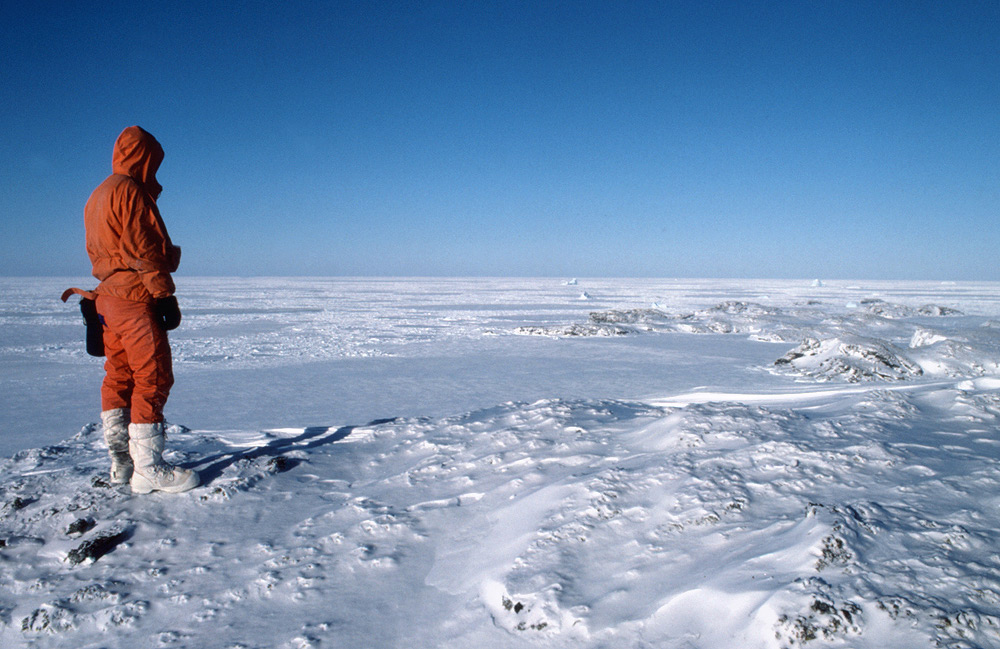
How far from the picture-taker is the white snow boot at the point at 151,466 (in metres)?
2.43

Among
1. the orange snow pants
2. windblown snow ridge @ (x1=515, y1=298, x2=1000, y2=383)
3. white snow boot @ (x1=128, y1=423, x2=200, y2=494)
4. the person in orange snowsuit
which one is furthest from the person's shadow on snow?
windblown snow ridge @ (x1=515, y1=298, x2=1000, y2=383)

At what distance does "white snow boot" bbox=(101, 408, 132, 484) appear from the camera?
2523mm

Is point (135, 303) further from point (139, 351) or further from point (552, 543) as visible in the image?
point (552, 543)

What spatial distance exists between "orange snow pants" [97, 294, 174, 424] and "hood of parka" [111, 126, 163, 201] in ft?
1.84

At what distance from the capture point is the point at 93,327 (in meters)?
2.49

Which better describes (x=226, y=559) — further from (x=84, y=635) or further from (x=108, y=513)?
(x=108, y=513)

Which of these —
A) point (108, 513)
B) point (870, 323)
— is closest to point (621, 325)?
point (870, 323)

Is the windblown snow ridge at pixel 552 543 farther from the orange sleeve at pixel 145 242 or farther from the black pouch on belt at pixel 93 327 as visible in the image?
the orange sleeve at pixel 145 242

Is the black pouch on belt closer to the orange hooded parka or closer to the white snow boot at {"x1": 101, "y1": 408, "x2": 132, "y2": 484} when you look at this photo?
the orange hooded parka

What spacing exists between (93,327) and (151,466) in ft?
2.32

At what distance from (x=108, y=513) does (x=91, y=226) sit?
1266mm

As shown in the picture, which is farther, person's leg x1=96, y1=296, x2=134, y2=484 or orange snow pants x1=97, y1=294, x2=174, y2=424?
person's leg x1=96, y1=296, x2=134, y2=484

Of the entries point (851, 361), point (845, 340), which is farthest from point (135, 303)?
point (845, 340)

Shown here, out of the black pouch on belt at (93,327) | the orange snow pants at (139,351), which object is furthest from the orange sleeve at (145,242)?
the black pouch on belt at (93,327)
